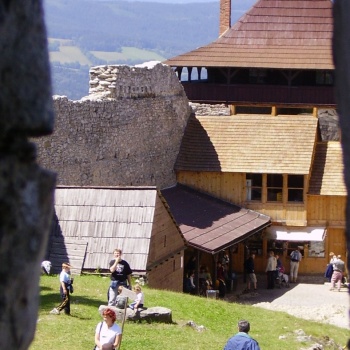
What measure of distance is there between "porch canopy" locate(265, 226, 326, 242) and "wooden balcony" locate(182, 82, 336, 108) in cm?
573

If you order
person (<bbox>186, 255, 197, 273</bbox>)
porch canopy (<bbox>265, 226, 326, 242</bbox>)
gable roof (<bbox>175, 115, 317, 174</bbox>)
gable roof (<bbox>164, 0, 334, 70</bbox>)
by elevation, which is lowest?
person (<bbox>186, 255, 197, 273</bbox>)

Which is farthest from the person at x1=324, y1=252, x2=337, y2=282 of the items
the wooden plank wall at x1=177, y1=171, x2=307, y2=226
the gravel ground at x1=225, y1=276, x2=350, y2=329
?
the wooden plank wall at x1=177, y1=171, x2=307, y2=226

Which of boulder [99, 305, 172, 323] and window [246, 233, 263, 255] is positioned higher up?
boulder [99, 305, 172, 323]

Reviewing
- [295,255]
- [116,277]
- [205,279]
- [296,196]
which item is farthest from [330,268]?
[116,277]

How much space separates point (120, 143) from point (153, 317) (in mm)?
12315

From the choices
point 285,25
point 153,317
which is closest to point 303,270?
point 285,25

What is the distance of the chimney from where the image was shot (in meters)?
43.6

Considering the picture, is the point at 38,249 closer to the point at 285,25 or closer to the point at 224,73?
the point at 224,73

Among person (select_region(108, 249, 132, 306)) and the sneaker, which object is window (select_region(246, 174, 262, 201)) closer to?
person (select_region(108, 249, 132, 306))

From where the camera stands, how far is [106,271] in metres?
20.7

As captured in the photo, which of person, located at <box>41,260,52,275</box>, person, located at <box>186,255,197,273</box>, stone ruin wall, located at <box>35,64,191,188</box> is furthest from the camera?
person, located at <box>186,255,197,273</box>

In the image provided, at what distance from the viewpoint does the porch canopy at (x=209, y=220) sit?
1067 inches

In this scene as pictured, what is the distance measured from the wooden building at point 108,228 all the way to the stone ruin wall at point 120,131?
208 centimetres

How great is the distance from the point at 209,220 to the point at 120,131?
3663 millimetres
